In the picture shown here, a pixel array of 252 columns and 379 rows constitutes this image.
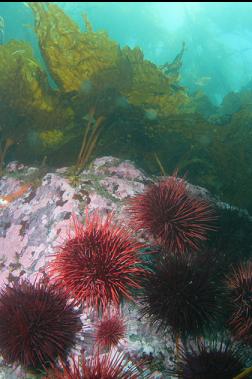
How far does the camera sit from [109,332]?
324 cm

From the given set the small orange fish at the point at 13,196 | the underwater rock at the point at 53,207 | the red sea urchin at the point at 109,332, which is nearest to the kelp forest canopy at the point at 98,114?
the underwater rock at the point at 53,207

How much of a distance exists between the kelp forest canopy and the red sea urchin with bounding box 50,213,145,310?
2568 millimetres

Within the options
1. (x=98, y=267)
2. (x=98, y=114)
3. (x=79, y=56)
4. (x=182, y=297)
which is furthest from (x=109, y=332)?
(x=79, y=56)

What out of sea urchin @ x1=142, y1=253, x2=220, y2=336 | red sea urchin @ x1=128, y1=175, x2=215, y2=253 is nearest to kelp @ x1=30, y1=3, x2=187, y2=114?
red sea urchin @ x1=128, y1=175, x2=215, y2=253

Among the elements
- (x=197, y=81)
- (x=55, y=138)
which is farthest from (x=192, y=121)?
(x=197, y=81)

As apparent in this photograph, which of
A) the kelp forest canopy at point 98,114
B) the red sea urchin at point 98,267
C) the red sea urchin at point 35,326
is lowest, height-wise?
the red sea urchin at point 35,326

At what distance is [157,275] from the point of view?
10.9 feet

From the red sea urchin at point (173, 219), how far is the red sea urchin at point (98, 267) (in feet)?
1.95

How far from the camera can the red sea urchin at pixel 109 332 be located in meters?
3.24

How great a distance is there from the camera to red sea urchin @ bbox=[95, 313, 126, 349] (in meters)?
3.24

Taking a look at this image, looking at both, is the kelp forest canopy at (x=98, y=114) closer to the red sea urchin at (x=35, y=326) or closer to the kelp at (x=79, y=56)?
the kelp at (x=79, y=56)

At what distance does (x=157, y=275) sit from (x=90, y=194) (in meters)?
2.12

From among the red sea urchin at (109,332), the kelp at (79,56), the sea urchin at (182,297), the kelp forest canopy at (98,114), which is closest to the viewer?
the sea urchin at (182,297)

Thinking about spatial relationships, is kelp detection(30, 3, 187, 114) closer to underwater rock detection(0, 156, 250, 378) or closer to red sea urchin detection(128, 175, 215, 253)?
underwater rock detection(0, 156, 250, 378)
